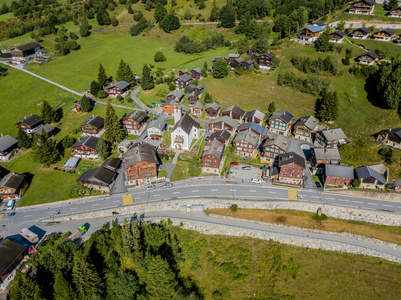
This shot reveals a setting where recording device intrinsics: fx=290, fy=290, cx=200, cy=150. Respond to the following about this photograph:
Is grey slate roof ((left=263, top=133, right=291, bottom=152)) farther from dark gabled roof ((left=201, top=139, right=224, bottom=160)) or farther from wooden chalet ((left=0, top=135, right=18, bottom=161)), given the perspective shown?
wooden chalet ((left=0, top=135, right=18, bottom=161))

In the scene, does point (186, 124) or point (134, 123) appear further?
point (134, 123)

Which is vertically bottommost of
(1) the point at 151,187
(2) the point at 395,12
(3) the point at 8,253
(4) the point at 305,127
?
(1) the point at 151,187

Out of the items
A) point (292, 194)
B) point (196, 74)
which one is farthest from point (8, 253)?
point (196, 74)

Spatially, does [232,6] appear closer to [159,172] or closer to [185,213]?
[159,172]

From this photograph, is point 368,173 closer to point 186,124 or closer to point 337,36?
point 186,124

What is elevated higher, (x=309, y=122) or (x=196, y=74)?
(x=196, y=74)

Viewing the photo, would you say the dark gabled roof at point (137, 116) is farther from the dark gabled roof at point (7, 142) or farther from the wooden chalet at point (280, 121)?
the wooden chalet at point (280, 121)

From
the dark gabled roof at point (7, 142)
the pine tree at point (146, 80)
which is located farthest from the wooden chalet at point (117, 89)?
the dark gabled roof at point (7, 142)

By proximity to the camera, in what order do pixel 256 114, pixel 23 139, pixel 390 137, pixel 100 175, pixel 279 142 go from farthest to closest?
pixel 256 114 < pixel 23 139 < pixel 390 137 < pixel 279 142 < pixel 100 175
